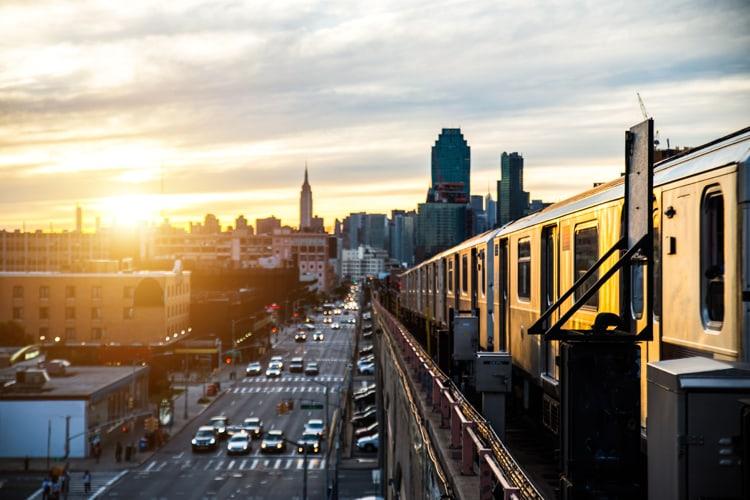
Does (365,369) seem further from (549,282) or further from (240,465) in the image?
(549,282)

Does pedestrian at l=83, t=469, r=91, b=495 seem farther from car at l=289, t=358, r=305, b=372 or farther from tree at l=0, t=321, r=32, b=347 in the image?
car at l=289, t=358, r=305, b=372

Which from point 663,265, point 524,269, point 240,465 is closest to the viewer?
point 663,265

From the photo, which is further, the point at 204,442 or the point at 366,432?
the point at 366,432

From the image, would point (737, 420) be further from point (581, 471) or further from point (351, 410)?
point (351, 410)

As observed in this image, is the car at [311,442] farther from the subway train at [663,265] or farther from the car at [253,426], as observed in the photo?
the subway train at [663,265]

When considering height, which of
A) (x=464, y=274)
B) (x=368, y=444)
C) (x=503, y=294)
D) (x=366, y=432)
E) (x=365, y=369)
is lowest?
(x=365, y=369)

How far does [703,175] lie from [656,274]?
52.9 inches

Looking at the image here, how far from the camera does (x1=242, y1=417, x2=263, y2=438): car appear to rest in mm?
56847

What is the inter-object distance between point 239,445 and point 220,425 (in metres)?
5.97

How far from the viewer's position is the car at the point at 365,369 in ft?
304

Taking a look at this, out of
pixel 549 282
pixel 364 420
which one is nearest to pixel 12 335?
pixel 364 420

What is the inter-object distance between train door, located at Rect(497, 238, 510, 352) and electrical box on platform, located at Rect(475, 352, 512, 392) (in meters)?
3.53

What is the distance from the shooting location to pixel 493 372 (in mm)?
12336

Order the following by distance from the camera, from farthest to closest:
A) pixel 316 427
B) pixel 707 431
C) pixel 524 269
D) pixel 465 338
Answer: pixel 316 427
pixel 465 338
pixel 524 269
pixel 707 431
